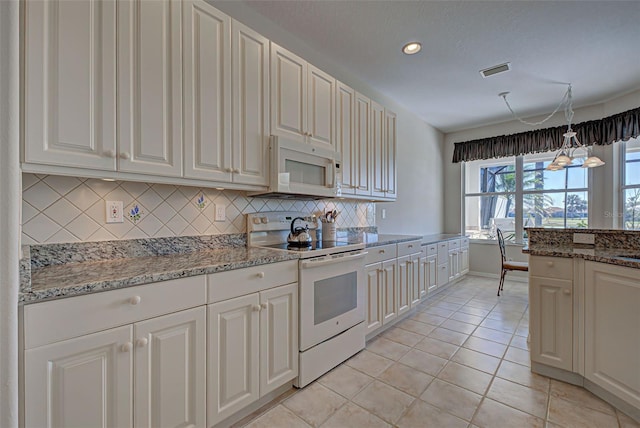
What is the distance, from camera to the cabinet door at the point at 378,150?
9.79 feet

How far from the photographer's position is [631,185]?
3.73 metres

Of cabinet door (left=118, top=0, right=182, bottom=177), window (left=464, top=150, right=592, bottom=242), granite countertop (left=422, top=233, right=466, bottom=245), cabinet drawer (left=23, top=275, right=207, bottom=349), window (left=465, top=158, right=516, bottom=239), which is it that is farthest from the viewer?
A: window (left=465, top=158, right=516, bottom=239)

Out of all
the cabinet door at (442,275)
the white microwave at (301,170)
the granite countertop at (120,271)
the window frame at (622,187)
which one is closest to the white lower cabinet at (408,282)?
the cabinet door at (442,275)

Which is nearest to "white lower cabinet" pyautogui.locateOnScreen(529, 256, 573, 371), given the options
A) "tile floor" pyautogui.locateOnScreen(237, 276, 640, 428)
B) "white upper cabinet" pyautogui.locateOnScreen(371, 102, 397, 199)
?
"tile floor" pyautogui.locateOnScreen(237, 276, 640, 428)

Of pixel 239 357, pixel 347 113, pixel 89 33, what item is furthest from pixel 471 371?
pixel 89 33

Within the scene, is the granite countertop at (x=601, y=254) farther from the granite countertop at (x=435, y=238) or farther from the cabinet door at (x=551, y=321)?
the granite countertop at (x=435, y=238)

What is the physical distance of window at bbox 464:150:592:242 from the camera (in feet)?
14.2

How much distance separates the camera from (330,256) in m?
1.97

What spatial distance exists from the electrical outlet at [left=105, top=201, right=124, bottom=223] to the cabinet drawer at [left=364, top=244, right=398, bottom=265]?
1741 mm

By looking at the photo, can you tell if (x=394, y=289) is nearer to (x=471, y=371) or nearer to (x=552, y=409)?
(x=471, y=371)

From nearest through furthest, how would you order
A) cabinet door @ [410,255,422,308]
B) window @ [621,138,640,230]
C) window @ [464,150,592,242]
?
cabinet door @ [410,255,422,308] < window @ [621,138,640,230] < window @ [464,150,592,242]

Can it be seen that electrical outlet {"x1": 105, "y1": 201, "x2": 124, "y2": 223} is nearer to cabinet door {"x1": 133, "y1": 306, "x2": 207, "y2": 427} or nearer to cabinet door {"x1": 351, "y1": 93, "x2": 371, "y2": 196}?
cabinet door {"x1": 133, "y1": 306, "x2": 207, "y2": 427}

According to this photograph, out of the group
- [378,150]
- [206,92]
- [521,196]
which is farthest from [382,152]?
[521,196]

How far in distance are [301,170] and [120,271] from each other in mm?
1331
